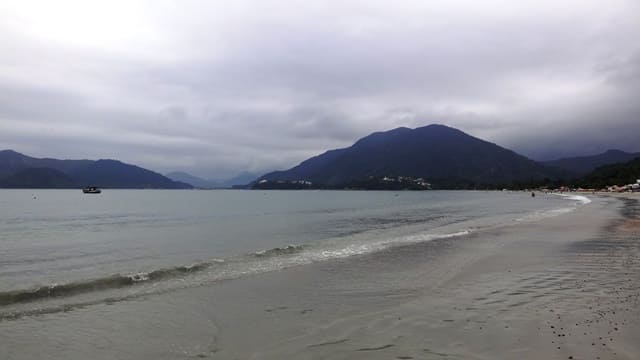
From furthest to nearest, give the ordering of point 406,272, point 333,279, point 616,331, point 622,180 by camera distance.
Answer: point 622,180
point 406,272
point 333,279
point 616,331

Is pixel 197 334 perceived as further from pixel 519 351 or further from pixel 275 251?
pixel 275 251

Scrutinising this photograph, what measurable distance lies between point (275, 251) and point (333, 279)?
9425 mm

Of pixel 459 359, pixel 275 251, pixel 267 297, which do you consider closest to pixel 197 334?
pixel 267 297

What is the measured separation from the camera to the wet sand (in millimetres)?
9680

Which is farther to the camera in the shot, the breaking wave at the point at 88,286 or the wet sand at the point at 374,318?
the breaking wave at the point at 88,286

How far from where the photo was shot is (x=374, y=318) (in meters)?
12.1

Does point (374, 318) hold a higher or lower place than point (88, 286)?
higher

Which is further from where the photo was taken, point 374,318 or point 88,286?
point 88,286

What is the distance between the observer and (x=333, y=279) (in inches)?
713

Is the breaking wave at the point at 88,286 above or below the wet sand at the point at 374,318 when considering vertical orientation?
below

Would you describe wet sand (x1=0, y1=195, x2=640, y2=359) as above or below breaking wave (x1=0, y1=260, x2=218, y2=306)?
above

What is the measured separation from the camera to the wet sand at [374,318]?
9.68m

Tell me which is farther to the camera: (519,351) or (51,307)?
(51,307)

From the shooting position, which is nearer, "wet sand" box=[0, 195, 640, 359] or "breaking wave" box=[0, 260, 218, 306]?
"wet sand" box=[0, 195, 640, 359]
